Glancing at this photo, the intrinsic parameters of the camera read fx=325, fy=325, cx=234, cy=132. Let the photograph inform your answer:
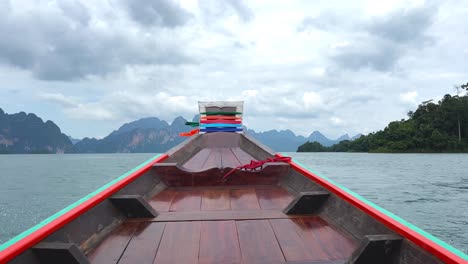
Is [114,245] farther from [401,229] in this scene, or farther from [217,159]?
[217,159]

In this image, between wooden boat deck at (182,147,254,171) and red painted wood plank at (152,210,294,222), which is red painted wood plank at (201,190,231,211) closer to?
red painted wood plank at (152,210,294,222)

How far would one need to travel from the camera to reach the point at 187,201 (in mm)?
2992

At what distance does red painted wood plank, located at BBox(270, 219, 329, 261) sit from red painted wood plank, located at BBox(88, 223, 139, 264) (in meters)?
0.98

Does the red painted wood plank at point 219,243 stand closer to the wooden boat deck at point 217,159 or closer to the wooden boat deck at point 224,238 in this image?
the wooden boat deck at point 224,238

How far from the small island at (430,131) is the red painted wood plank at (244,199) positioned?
59.3 meters

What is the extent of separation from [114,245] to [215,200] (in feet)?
3.70

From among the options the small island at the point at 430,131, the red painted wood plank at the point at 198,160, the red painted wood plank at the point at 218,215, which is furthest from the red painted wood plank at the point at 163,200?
the small island at the point at 430,131

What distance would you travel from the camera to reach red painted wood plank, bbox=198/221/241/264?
184cm

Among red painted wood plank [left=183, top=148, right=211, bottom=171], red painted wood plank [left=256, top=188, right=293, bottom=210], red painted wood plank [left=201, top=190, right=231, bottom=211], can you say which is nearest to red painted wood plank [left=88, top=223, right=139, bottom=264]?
red painted wood plank [left=201, top=190, right=231, bottom=211]

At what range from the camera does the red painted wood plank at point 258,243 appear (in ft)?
6.07

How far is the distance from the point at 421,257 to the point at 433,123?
2580 inches

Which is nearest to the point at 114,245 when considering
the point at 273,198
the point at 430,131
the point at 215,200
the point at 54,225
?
the point at 54,225

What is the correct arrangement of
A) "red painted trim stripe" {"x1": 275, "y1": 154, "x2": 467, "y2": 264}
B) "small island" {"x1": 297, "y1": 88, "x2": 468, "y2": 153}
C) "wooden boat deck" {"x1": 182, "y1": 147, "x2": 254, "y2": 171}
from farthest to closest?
"small island" {"x1": 297, "y1": 88, "x2": 468, "y2": 153}
"wooden boat deck" {"x1": 182, "y1": 147, "x2": 254, "y2": 171}
"red painted trim stripe" {"x1": 275, "y1": 154, "x2": 467, "y2": 264}

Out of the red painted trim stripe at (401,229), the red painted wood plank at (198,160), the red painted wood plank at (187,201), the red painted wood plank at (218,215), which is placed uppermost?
the red painted wood plank at (198,160)
